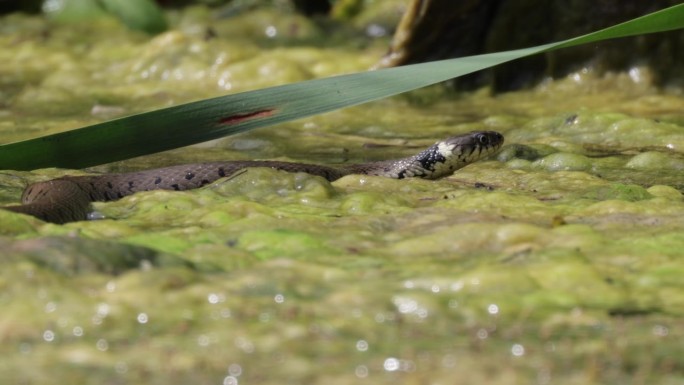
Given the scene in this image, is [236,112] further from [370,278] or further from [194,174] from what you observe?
[370,278]

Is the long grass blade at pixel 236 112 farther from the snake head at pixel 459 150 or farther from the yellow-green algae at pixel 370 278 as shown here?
the snake head at pixel 459 150

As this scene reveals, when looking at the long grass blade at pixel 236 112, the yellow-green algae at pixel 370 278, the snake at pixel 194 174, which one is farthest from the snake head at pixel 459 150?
the long grass blade at pixel 236 112

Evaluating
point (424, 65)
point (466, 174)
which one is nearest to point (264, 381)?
point (424, 65)

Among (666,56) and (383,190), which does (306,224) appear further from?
(666,56)

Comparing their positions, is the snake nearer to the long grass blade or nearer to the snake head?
the snake head

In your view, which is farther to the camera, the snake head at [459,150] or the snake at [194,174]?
the snake head at [459,150]

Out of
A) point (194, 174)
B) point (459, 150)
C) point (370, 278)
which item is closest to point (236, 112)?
point (194, 174)
